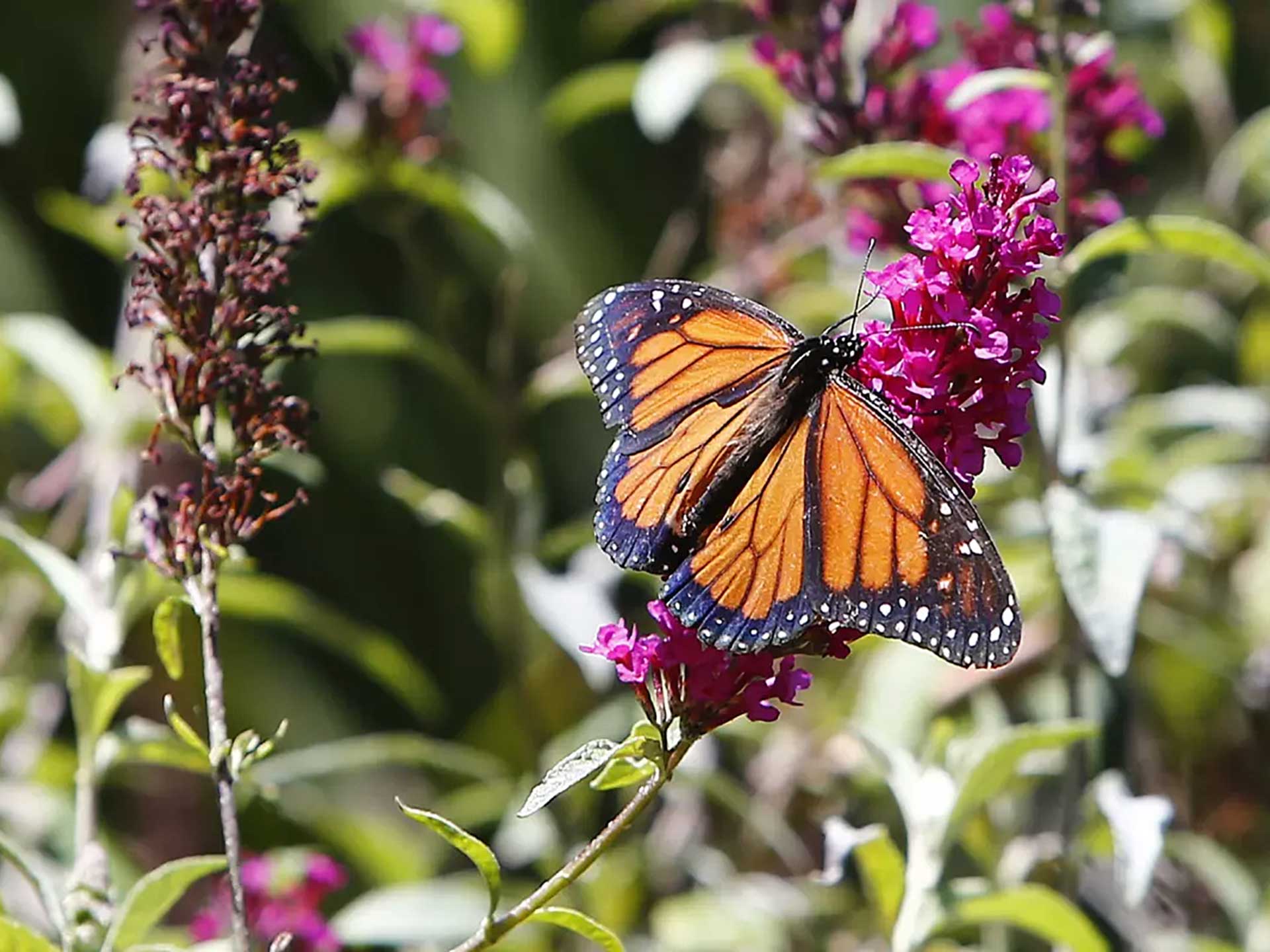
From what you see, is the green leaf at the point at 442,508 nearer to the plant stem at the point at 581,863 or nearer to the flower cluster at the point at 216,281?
the flower cluster at the point at 216,281

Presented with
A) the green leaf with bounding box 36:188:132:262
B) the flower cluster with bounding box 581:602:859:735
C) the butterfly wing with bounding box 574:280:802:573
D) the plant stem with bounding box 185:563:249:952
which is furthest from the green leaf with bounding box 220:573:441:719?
the flower cluster with bounding box 581:602:859:735

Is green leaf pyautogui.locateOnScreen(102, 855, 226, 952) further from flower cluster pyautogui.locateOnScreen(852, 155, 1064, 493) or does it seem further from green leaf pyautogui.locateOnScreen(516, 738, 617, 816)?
flower cluster pyautogui.locateOnScreen(852, 155, 1064, 493)

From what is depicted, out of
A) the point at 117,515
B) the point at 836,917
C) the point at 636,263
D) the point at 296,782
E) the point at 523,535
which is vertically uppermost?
the point at 636,263

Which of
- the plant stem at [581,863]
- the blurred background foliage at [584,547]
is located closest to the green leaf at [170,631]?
the plant stem at [581,863]

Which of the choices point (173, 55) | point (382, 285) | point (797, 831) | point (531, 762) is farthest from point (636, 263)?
point (173, 55)

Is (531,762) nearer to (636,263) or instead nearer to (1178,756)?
(1178,756)
